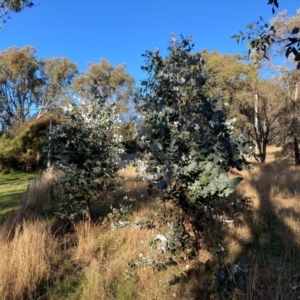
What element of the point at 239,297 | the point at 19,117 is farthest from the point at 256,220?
the point at 19,117

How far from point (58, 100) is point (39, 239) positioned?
35.0 m

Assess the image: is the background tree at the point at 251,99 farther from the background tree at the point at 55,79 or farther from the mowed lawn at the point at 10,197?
the background tree at the point at 55,79

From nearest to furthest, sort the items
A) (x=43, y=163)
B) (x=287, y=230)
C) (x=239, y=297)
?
1. (x=239, y=297)
2. (x=287, y=230)
3. (x=43, y=163)

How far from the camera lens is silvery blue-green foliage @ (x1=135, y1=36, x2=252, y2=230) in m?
2.70

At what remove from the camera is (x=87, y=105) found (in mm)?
5945

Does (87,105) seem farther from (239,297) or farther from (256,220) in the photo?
(239,297)

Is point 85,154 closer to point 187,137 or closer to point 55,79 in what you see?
point 187,137

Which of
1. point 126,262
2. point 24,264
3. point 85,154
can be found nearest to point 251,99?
point 85,154

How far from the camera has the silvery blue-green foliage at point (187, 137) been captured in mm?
2697

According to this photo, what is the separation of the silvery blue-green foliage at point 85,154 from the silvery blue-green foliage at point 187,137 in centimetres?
254

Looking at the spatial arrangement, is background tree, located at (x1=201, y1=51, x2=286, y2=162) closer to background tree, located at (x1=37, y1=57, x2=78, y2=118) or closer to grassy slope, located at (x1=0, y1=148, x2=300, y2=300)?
grassy slope, located at (x1=0, y1=148, x2=300, y2=300)

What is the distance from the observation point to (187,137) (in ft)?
9.46

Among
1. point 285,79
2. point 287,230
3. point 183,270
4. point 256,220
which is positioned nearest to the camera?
point 183,270

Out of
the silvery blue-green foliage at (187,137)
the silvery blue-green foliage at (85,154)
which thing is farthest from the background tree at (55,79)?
Result: the silvery blue-green foliage at (187,137)
